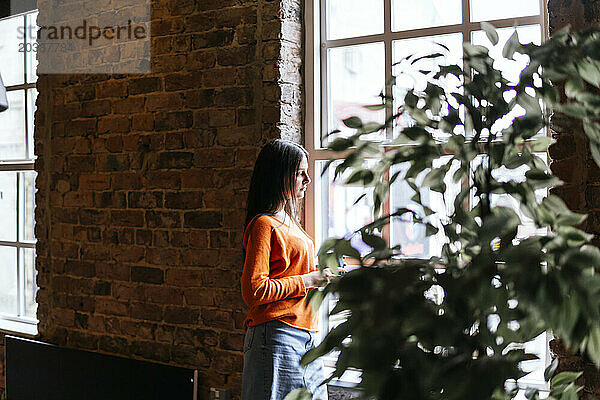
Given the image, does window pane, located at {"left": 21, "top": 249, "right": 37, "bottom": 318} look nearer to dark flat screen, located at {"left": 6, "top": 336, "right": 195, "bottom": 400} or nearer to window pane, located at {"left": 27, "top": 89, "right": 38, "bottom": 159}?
dark flat screen, located at {"left": 6, "top": 336, "right": 195, "bottom": 400}

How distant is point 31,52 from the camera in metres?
4.61

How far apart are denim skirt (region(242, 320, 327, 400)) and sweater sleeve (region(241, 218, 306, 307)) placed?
0.14 m

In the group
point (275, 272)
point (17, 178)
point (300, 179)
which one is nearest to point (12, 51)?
point (17, 178)

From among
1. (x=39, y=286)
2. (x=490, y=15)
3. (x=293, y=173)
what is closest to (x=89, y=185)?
(x=39, y=286)

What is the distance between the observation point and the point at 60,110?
13.3ft

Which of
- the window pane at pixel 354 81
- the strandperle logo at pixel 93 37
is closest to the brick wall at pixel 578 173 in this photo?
the window pane at pixel 354 81

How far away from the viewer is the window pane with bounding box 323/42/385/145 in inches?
122

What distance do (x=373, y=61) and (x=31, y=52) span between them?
104 inches

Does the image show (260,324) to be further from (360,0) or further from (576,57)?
(576,57)

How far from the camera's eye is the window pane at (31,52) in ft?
15.0

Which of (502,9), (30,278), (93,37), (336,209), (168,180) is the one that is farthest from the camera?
(30,278)

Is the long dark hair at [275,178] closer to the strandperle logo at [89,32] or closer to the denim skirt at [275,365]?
the denim skirt at [275,365]

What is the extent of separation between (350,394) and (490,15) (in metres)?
1.75

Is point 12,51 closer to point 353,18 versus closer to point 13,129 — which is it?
point 13,129
